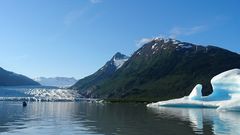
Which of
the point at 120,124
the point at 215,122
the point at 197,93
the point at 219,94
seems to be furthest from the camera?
the point at 197,93

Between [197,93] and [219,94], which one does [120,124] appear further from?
[197,93]

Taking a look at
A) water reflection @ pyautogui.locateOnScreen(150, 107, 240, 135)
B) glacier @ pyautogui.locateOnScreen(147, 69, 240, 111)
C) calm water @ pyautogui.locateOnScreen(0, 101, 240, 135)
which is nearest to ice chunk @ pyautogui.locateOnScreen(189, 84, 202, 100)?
glacier @ pyautogui.locateOnScreen(147, 69, 240, 111)

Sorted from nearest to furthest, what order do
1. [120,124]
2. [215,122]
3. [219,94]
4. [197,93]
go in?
[120,124] < [215,122] < [219,94] < [197,93]

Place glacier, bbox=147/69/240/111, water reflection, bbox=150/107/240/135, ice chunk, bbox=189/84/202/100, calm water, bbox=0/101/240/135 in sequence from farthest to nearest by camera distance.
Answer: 1. ice chunk, bbox=189/84/202/100
2. glacier, bbox=147/69/240/111
3. water reflection, bbox=150/107/240/135
4. calm water, bbox=0/101/240/135

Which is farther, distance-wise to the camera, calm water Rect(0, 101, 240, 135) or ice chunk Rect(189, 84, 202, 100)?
ice chunk Rect(189, 84, 202, 100)

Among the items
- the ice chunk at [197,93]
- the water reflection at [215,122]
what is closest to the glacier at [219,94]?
the ice chunk at [197,93]

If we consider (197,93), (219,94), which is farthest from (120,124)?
(197,93)

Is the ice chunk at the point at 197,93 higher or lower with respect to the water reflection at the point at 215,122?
higher

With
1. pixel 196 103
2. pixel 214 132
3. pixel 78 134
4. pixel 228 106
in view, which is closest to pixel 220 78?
pixel 196 103

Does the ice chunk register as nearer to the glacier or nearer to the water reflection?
the glacier

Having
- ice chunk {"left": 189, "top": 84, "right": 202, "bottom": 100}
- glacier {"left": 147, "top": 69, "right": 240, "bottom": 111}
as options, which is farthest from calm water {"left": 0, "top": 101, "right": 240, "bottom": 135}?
ice chunk {"left": 189, "top": 84, "right": 202, "bottom": 100}

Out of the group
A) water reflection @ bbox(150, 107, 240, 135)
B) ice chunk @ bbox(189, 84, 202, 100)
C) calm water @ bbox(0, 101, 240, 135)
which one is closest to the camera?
calm water @ bbox(0, 101, 240, 135)

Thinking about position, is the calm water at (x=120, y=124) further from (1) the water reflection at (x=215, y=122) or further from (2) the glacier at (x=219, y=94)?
(2) the glacier at (x=219, y=94)

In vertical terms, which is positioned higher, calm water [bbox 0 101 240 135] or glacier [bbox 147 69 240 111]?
glacier [bbox 147 69 240 111]
